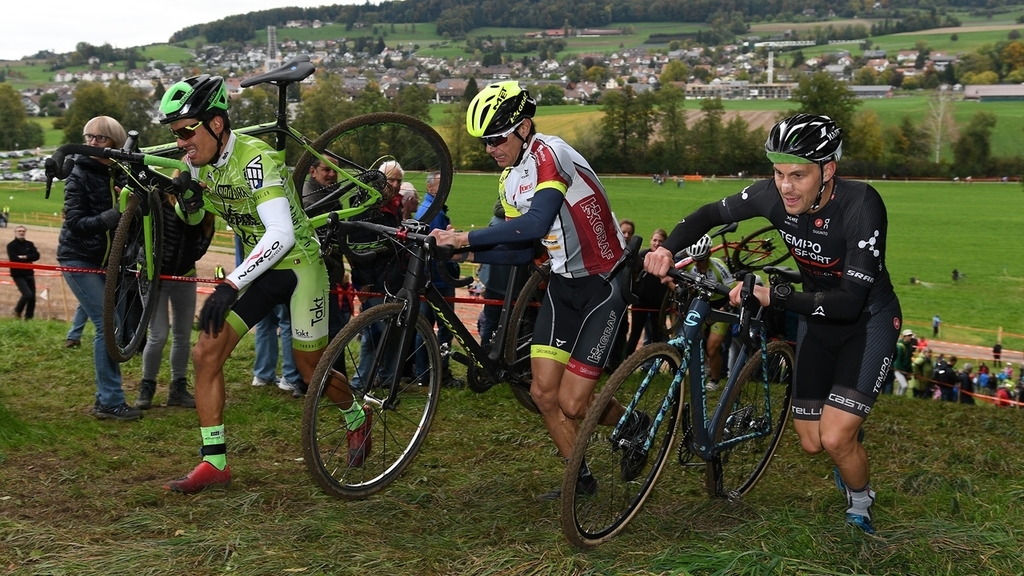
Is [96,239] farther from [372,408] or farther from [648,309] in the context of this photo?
[648,309]

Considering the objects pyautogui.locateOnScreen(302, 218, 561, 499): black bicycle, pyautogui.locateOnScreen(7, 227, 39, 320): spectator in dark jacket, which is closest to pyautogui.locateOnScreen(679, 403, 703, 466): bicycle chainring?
pyautogui.locateOnScreen(302, 218, 561, 499): black bicycle

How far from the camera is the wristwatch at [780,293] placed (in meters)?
4.93

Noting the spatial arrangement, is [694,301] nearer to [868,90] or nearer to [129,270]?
[129,270]

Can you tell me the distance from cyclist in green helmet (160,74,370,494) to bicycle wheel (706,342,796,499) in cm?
229

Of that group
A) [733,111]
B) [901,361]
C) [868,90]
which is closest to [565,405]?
[901,361]

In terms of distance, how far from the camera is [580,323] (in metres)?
5.92

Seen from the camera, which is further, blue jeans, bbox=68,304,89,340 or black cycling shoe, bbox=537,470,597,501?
blue jeans, bbox=68,304,89,340

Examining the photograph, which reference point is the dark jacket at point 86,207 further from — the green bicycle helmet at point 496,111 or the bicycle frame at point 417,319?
the green bicycle helmet at point 496,111

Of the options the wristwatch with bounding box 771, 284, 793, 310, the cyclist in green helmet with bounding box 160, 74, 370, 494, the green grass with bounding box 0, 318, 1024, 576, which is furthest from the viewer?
the cyclist in green helmet with bounding box 160, 74, 370, 494

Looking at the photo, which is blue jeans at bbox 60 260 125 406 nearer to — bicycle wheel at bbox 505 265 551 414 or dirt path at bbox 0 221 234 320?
bicycle wheel at bbox 505 265 551 414

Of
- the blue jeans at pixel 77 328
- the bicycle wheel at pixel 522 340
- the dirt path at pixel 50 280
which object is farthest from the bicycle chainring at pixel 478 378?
the dirt path at pixel 50 280

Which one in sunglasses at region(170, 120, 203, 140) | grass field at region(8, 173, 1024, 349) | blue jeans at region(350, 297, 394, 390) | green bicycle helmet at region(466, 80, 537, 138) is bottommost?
grass field at region(8, 173, 1024, 349)

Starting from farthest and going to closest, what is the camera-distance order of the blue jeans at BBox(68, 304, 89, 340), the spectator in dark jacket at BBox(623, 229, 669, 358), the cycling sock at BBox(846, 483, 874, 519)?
the spectator in dark jacket at BBox(623, 229, 669, 358), the blue jeans at BBox(68, 304, 89, 340), the cycling sock at BBox(846, 483, 874, 519)

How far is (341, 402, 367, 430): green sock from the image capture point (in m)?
5.92
